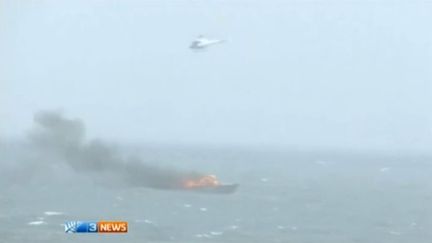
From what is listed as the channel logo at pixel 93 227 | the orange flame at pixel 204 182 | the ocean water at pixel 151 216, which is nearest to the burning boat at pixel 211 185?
the orange flame at pixel 204 182

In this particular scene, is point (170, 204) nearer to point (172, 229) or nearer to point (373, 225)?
point (172, 229)

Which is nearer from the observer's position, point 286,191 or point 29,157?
point 29,157

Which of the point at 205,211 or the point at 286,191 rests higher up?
the point at 286,191

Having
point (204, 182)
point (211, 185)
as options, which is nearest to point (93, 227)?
point (204, 182)

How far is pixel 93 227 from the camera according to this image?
46.4 ft

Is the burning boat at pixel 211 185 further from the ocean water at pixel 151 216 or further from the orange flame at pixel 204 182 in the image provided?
the ocean water at pixel 151 216

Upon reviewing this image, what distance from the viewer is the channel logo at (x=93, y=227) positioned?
14.1 meters

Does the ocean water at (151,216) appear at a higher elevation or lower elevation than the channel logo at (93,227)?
higher

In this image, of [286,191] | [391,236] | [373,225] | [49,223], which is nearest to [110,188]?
[49,223]

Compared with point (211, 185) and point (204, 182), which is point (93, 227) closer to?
point (204, 182)

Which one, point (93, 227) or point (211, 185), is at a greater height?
point (211, 185)

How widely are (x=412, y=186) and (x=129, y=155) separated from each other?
108ft

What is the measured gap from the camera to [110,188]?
58.0 feet

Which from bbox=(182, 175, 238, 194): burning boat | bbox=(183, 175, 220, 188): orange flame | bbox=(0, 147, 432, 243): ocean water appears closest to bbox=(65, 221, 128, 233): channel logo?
bbox=(0, 147, 432, 243): ocean water
